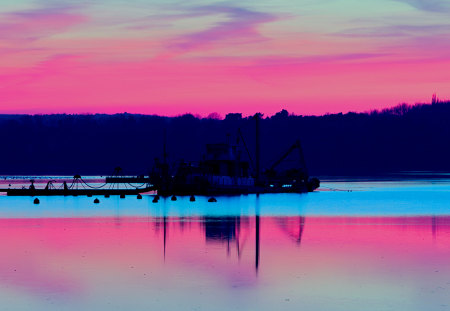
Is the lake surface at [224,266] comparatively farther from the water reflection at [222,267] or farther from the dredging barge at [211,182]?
the dredging barge at [211,182]

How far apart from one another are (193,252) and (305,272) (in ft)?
31.1

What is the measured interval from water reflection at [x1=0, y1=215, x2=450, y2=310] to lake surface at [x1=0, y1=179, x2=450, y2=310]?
0.05m

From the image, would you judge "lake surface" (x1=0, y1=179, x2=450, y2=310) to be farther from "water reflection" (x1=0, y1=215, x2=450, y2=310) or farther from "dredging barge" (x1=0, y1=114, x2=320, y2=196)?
→ "dredging barge" (x1=0, y1=114, x2=320, y2=196)

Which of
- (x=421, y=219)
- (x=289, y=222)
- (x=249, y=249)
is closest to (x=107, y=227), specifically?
(x=289, y=222)

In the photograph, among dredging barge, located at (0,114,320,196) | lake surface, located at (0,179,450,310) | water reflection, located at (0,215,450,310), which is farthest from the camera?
dredging barge, located at (0,114,320,196)

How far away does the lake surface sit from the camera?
2709cm

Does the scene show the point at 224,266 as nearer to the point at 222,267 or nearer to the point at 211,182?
the point at 222,267

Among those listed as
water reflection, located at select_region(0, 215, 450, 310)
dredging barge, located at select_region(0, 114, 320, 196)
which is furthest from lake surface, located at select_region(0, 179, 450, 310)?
dredging barge, located at select_region(0, 114, 320, 196)

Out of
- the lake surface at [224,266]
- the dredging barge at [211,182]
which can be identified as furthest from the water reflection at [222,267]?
the dredging barge at [211,182]

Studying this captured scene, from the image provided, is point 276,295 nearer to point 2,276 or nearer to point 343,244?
point 2,276

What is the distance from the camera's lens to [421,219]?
7200cm

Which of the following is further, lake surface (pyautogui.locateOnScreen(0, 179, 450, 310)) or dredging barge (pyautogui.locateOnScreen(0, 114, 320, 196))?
dredging barge (pyautogui.locateOnScreen(0, 114, 320, 196))

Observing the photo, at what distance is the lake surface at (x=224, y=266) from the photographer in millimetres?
27089

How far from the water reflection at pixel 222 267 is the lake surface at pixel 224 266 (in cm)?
5
